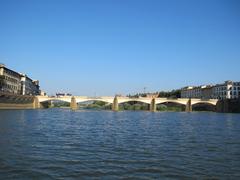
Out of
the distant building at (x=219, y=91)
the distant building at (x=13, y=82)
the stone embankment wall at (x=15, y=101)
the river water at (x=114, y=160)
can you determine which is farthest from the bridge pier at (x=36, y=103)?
the river water at (x=114, y=160)

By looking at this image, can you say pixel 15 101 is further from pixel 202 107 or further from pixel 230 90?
pixel 230 90

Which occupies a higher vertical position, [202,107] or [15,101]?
[15,101]

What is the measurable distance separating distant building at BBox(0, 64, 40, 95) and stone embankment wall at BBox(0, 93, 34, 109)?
4.33 metres

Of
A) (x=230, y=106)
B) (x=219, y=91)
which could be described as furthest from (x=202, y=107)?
(x=230, y=106)

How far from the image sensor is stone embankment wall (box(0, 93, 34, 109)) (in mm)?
89125

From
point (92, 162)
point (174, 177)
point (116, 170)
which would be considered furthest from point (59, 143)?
point (174, 177)

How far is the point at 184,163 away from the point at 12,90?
107852mm

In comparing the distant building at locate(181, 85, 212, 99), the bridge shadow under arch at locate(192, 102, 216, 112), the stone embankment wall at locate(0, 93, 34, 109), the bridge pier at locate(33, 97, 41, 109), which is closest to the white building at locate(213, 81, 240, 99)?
the bridge shadow under arch at locate(192, 102, 216, 112)

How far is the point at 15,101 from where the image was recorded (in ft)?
329

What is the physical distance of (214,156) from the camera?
18078 mm

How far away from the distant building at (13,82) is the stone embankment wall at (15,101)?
14.2 ft

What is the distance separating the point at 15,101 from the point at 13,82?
19.5m

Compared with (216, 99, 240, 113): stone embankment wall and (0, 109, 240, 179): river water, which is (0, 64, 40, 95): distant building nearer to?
(216, 99, 240, 113): stone embankment wall

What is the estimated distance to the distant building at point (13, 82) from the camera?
10229 centimetres
